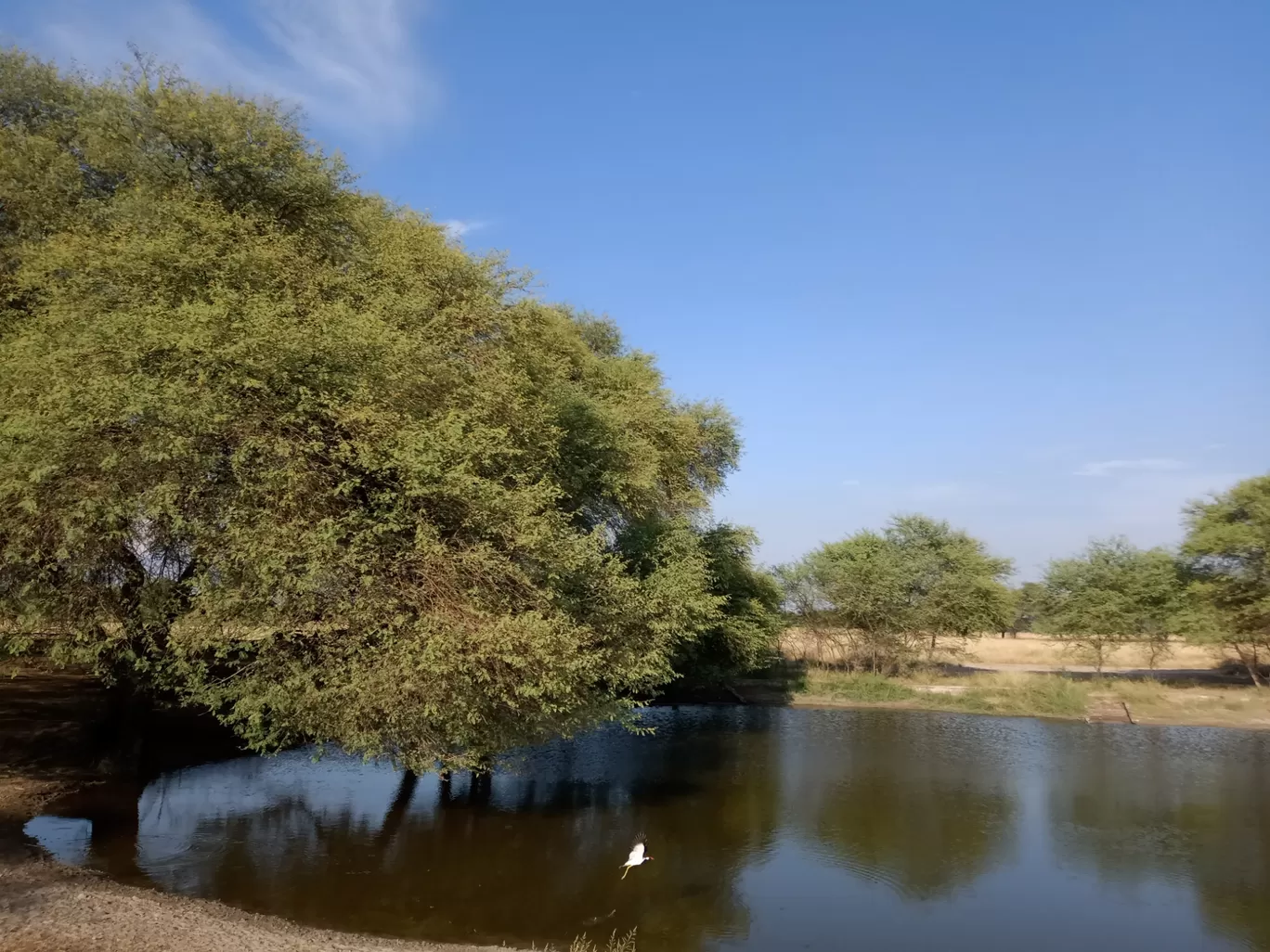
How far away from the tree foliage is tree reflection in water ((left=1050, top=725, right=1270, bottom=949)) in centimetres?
1082

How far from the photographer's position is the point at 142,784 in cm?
2023

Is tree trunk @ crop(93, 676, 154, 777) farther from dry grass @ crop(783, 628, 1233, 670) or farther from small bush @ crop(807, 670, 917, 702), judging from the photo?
dry grass @ crop(783, 628, 1233, 670)

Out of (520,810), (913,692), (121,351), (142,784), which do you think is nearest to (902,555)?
(913,692)

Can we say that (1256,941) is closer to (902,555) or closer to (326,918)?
(326,918)

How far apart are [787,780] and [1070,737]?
14.7 metres

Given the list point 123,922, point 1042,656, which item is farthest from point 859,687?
point 123,922

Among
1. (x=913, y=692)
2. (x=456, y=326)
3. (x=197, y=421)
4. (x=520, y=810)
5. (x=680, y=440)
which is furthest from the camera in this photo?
(x=913, y=692)

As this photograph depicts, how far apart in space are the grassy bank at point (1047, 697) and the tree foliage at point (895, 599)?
2.17 meters

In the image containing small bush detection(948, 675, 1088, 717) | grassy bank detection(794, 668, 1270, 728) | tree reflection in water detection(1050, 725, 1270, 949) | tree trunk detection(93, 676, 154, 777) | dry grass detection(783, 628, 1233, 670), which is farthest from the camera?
dry grass detection(783, 628, 1233, 670)

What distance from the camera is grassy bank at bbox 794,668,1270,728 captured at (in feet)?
118

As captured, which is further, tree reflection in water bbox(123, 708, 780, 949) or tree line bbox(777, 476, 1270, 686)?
tree line bbox(777, 476, 1270, 686)

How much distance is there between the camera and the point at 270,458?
14242 mm

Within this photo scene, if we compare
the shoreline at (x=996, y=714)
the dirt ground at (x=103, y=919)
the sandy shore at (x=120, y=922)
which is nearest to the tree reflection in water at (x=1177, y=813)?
the shoreline at (x=996, y=714)

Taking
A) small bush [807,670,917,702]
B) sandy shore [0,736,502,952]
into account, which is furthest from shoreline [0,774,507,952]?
small bush [807,670,917,702]
